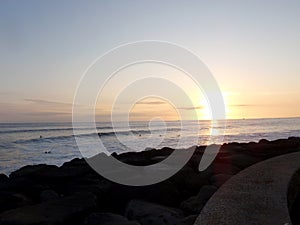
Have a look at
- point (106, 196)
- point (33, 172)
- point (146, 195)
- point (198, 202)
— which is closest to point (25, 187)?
point (33, 172)

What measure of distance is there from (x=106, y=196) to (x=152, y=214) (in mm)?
2157

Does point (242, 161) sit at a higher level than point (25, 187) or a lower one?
higher

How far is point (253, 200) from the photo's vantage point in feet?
15.1

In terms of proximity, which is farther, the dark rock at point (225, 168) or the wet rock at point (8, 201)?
the dark rock at point (225, 168)

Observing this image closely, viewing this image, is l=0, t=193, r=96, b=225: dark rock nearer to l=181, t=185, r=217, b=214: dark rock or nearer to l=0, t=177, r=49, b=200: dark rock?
l=181, t=185, r=217, b=214: dark rock

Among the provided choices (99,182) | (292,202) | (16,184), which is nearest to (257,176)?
(292,202)

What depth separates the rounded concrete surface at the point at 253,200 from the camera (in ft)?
13.2

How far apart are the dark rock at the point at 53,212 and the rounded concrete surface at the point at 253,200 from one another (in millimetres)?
2190

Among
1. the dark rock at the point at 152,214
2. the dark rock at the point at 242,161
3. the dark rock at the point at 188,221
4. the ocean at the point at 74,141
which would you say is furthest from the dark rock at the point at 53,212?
the ocean at the point at 74,141

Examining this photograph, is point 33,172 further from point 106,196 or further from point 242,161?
point 242,161

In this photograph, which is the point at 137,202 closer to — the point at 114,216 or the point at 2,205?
the point at 114,216

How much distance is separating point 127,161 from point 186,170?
2.63 meters

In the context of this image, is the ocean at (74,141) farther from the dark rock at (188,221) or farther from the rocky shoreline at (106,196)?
the dark rock at (188,221)

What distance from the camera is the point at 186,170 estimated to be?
28.7 ft
